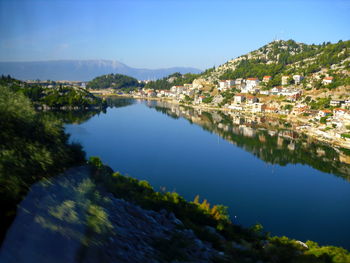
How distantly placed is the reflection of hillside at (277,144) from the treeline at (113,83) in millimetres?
38106

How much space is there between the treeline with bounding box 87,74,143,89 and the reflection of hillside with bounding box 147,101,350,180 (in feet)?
125

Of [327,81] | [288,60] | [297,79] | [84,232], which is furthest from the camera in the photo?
[288,60]

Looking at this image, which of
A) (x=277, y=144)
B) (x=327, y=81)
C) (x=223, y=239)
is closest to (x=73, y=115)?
(x=277, y=144)

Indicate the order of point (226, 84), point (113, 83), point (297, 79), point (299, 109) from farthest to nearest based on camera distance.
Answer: point (113, 83), point (226, 84), point (297, 79), point (299, 109)

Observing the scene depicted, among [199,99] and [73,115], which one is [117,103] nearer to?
[199,99]

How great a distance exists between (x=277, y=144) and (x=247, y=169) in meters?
5.01

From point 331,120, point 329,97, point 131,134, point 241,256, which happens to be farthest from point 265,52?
point 241,256

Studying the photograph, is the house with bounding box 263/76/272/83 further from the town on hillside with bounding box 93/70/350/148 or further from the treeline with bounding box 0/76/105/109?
the treeline with bounding box 0/76/105/109

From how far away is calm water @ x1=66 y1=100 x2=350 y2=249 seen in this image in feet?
23.2

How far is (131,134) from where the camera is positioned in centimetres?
1762

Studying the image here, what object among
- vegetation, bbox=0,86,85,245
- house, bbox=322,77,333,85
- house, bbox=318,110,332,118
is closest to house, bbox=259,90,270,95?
house, bbox=322,77,333,85

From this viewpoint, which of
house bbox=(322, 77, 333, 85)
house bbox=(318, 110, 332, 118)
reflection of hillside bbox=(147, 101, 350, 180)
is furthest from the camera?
house bbox=(322, 77, 333, 85)

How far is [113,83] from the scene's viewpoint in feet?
195

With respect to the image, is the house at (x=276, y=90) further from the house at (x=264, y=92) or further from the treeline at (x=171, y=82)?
the treeline at (x=171, y=82)
